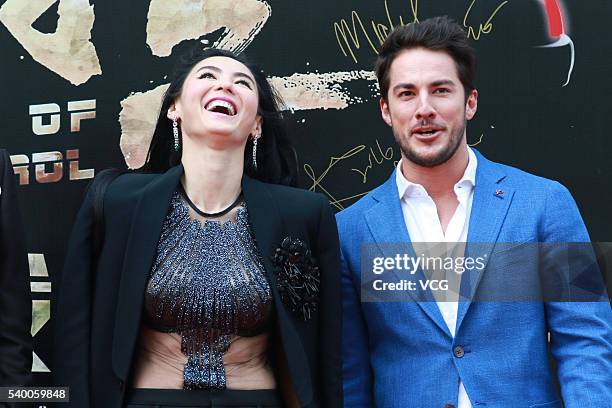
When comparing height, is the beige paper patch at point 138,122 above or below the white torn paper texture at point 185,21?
below

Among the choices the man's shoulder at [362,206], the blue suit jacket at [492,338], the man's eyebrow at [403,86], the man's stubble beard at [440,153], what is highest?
the man's eyebrow at [403,86]

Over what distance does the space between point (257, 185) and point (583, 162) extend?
124cm

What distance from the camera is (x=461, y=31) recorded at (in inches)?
123

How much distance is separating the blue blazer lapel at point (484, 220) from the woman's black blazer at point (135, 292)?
41 centimetres

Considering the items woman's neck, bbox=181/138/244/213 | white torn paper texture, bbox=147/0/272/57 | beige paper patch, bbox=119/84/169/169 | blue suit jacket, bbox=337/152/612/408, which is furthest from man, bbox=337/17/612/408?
beige paper patch, bbox=119/84/169/169

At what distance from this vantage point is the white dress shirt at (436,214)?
9.83 feet

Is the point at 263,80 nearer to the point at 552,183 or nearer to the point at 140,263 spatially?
the point at 140,263

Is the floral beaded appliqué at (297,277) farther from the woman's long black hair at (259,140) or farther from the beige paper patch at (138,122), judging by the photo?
the beige paper patch at (138,122)

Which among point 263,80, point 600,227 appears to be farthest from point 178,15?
point 600,227

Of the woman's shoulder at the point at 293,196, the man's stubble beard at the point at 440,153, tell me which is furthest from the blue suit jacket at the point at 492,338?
the woman's shoulder at the point at 293,196

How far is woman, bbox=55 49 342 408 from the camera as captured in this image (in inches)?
104

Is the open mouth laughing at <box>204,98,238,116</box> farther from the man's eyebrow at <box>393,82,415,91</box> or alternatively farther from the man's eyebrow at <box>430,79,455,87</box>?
the man's eyebrow at <box>430,79,455,87</box>

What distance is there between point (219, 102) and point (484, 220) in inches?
37.0
